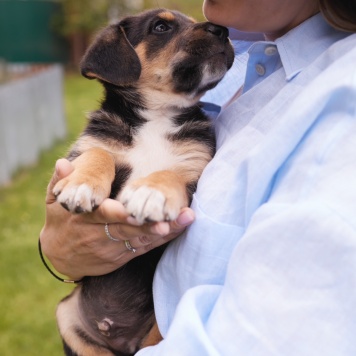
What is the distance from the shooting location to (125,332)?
248 cm

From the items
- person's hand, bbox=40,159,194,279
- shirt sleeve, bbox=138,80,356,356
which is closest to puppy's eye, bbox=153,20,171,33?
person's hand, bbox=40,159,194,279

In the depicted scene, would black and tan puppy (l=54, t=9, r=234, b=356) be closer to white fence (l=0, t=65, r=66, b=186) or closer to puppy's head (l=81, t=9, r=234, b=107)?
puppy's head (l=81, t=9, r=234, b=107)

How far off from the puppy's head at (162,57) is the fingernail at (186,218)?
91 centimetres

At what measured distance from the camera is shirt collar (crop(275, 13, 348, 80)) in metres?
1.96

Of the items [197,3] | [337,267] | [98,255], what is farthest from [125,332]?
[197,3]

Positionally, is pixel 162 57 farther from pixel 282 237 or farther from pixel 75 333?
pixel 282 237

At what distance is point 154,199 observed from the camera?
1913 mm

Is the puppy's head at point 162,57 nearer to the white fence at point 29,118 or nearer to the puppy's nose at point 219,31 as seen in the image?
the puppy's nose at point 219,31

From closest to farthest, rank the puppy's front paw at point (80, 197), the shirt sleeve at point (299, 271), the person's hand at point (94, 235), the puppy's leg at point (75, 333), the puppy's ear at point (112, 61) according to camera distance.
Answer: the shirt sleeve at point (299, 271), the person's hand at point (94, 235), the puppy's front paw at point (80, 197), the puppy's leg at point (75, 333), the puppy's ear at point (112, 61)

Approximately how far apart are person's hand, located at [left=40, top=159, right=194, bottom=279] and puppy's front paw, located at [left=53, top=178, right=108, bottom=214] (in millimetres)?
33

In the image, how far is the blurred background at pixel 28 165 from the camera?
200 inches

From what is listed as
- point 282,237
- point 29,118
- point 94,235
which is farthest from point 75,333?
point 29,118

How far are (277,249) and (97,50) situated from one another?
1524 mm

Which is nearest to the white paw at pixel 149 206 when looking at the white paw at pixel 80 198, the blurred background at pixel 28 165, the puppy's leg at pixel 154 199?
the puppy's leg at pixel 154 199
